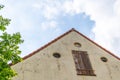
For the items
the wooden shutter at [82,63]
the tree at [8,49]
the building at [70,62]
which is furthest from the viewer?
the wooden shutter at [82,63]

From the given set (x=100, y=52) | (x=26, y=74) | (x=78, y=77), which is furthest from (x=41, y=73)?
(x=100, y=52)

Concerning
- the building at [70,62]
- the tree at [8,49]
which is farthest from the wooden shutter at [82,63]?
the tree at [8,49]

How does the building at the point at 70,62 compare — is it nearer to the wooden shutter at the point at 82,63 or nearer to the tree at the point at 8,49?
the wooden shutter at the point at 82,63

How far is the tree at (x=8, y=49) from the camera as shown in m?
13.0

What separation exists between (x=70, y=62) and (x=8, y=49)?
22.1ft

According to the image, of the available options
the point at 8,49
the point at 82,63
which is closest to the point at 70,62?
the point at 82,63

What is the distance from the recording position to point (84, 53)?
20.3m

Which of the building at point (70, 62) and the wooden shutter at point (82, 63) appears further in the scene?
the wooden shutter at point (82, 63)

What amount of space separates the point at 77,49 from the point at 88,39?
79.8 inches

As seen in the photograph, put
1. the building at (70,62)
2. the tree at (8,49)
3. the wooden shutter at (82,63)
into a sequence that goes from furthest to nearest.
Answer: the wooden shutter at (82,63)
the building at (70,62)
the tree at (8,49)

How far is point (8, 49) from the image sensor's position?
13.5m

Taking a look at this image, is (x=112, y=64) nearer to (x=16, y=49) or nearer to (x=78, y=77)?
(x=78, y=77)

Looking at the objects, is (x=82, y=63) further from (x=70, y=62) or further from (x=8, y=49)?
(x=8, y=49)

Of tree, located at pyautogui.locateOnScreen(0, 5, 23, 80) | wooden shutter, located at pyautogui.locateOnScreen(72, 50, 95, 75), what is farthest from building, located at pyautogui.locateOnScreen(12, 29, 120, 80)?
tree, located at pyautogui.locateOnScreen(0, 5, 23, 80)
